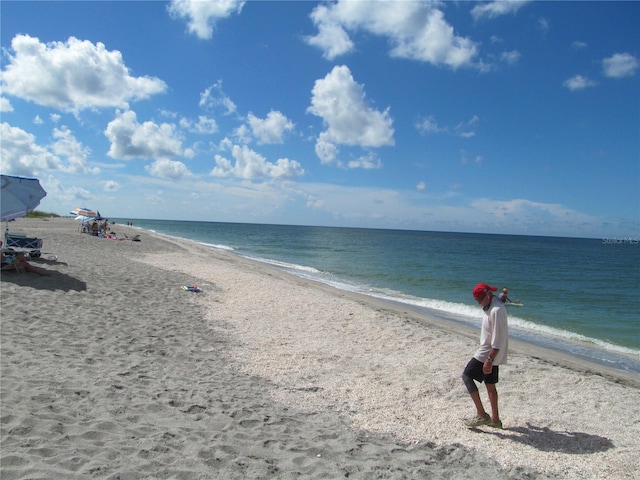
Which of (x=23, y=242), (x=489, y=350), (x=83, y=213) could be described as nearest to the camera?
(x=489, y=350)

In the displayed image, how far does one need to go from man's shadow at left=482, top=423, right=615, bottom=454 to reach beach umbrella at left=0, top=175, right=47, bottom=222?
40.8ft

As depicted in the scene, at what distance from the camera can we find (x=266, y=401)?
527 cm

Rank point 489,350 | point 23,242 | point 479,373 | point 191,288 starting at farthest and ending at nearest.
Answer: point 23,242 → point 191,288 → point 479,373 → point 489,350

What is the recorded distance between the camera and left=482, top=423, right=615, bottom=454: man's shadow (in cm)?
433

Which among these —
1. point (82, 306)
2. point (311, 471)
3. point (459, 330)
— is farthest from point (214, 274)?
point (311, 471)

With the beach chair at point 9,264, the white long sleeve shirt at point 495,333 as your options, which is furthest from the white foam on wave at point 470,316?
the beach chair at point 9,264

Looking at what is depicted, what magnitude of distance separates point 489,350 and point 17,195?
1243 centimetres

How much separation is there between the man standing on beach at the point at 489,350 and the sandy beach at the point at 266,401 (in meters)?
0.17

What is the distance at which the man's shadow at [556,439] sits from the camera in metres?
4.33

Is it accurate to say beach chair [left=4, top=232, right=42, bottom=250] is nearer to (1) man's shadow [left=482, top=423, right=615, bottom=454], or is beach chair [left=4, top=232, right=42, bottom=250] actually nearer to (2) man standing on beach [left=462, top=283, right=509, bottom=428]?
(2) man standing on beach [left=462, top=283, right=509, bottom=428]

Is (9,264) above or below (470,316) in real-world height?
above

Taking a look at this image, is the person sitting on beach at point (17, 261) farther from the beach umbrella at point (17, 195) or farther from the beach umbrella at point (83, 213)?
the beach umbrella at point (83, 213)

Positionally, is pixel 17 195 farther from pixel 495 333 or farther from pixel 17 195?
pixel 495 333

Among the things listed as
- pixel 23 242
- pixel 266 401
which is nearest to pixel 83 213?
pixel 23 242
